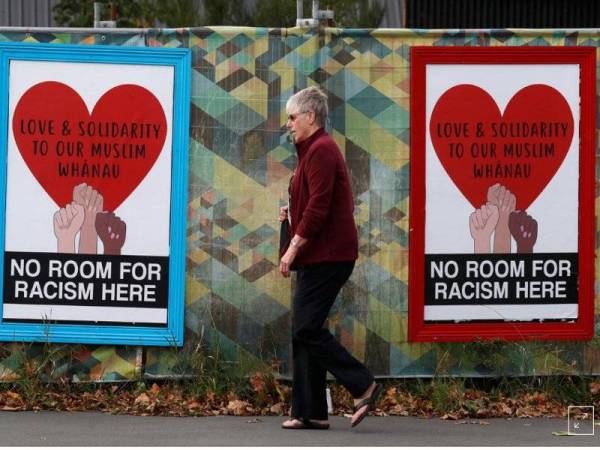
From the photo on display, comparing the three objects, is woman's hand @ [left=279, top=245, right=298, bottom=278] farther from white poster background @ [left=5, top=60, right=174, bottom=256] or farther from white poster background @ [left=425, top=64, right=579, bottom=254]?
white poster background @ [left=425, top=64, right=579, bottom=254]

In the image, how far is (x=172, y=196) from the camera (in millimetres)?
8320

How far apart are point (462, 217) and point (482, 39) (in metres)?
1.12

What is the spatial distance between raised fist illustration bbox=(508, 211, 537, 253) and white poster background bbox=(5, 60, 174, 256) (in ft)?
7.11

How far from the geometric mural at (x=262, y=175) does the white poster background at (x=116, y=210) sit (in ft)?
0.55

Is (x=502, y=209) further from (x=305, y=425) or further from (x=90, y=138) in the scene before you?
(x=90, y=138)

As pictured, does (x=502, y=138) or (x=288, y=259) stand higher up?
(x=502, y=138)

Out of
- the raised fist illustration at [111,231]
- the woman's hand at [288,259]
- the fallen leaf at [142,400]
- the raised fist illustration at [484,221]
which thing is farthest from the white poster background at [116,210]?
the raised fist illustration at [484,221]

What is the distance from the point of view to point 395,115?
8359 millimetres

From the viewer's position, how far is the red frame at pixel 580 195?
8352mm

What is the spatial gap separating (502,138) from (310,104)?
4.91ft

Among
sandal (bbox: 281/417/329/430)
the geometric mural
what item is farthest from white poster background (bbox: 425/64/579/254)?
sandal (bbox: 281/417/329/430)

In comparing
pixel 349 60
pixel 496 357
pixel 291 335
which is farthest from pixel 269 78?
pixel 496 357

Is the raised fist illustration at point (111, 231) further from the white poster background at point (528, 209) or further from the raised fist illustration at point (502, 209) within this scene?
the raised fist illustration at point (502, 209)

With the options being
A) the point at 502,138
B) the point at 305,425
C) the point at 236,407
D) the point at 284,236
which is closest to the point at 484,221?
the point at 502,138
